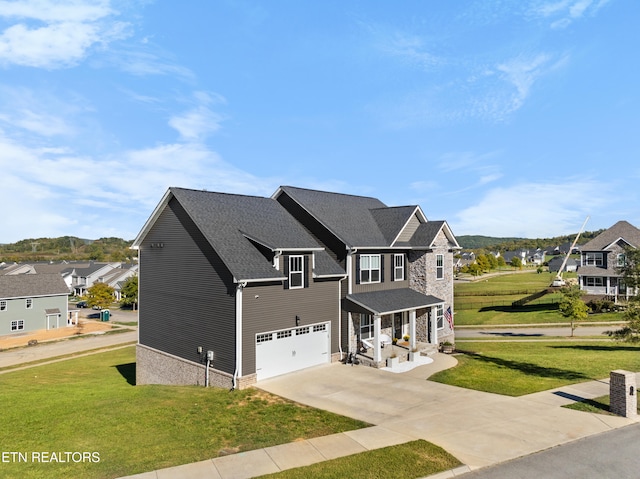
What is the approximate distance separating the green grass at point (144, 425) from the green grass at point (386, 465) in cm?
214

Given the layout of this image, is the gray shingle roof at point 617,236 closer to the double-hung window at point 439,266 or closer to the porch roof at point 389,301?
the double-hung window at point 439,266

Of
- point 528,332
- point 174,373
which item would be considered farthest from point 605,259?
point 174,373

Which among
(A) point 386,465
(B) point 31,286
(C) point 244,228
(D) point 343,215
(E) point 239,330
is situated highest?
(D) point 343,215

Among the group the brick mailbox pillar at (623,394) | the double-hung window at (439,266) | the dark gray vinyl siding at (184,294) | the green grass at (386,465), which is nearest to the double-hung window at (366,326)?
the double-hung window at (439,266)

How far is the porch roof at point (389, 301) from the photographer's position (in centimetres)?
2344

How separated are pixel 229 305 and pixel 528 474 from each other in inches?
518

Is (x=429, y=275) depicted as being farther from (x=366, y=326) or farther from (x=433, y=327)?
(x=366, y=326)

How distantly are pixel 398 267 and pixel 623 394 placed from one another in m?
14.6

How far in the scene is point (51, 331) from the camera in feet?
180

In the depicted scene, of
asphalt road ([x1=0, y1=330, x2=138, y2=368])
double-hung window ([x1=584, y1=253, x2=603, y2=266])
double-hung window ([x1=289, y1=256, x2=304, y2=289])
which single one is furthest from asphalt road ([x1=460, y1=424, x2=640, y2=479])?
double-hung window ([x1=584, y1=253, x2=603, y2=266])

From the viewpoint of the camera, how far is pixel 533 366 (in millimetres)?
22703

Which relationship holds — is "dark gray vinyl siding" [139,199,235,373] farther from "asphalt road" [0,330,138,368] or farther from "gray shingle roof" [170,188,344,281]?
"asphalt road" [0,330,138,368]

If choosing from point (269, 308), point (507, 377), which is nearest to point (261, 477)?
point (269, 308)

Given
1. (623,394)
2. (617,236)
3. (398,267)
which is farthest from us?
(617,236)
